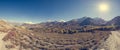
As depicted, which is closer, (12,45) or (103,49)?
(103,49)

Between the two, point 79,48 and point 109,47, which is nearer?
point 109,47

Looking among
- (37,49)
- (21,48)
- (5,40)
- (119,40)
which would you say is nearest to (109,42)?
(119,40)

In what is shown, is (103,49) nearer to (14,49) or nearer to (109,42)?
(109,42)

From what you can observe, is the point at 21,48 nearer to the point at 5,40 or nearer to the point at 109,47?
the point at 5,40

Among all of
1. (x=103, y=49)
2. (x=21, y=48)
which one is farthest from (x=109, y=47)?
(x=21, y=48)

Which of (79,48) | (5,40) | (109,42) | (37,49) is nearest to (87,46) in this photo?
(79,48)

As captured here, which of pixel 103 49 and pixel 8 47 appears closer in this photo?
pixel 103 49

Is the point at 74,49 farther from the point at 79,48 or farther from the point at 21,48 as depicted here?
the point at 21,48
